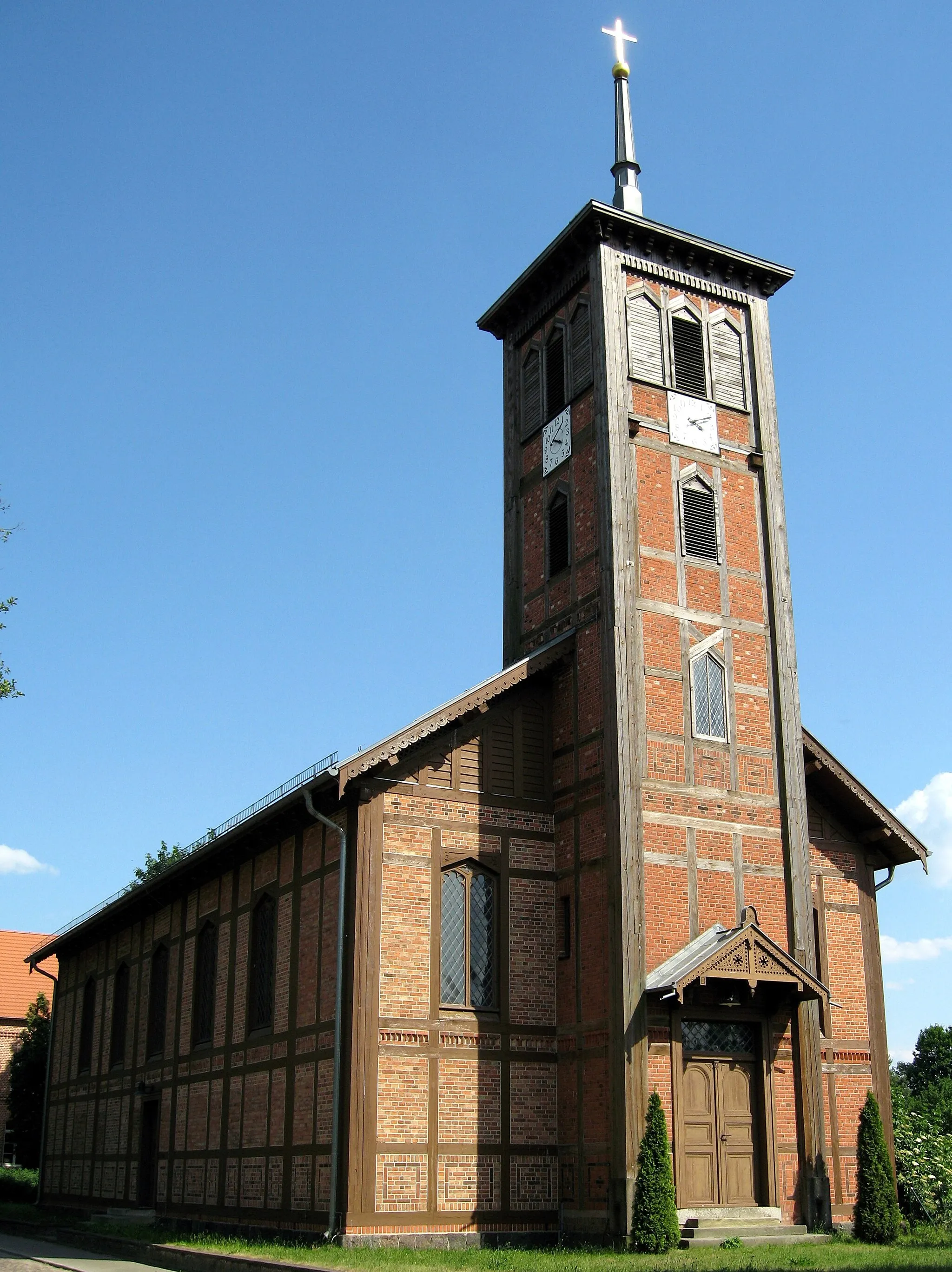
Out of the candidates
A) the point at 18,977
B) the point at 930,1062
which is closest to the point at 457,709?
the point at 18,977

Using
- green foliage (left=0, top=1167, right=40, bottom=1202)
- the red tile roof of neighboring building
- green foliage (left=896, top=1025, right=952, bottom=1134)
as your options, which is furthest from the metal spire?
green foliage (left=896, top=1025, right=952, bottom=1134)

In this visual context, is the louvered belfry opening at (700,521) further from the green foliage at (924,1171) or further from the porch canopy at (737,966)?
the green foliage at (924,1171)

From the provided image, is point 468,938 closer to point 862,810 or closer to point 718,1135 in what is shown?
point 718,1135

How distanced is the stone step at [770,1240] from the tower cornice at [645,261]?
16214 millimetres

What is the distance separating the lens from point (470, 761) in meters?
21.7

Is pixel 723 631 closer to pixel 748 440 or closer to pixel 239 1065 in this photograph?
pixel 748 440

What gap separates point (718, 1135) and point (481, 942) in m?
4.52

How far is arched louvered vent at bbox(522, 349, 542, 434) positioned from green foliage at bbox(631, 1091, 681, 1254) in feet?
41.8

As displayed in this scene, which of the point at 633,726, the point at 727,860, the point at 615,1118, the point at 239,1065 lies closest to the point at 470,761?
the point at 633,726

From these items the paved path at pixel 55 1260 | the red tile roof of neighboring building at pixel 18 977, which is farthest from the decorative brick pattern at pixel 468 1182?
the red tile roof of neighboring building at pixel 18 977

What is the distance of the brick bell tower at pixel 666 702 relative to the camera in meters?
19.8

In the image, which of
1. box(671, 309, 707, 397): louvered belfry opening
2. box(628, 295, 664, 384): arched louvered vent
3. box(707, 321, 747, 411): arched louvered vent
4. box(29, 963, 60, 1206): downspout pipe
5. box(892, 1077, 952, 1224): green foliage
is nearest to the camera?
box(892, 1077, 952, 1224): green foliage

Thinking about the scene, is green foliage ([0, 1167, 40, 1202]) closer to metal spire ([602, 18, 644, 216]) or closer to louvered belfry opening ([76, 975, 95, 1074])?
louvered belfry opening ([76, 975, 95, 1074])

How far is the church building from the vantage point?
64.4ft
